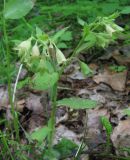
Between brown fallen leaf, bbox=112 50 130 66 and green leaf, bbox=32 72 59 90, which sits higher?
green leaf, bbox=32 72 59 90

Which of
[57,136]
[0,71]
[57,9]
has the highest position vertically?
[57,9]

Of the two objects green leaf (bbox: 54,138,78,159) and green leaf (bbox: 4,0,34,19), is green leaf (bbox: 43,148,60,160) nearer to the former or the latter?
green leaf (bbox: 54,138,78,159)

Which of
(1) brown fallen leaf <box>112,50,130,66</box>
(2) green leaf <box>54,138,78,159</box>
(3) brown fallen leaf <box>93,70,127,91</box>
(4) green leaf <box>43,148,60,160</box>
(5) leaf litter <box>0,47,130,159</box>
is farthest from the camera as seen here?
(1) brown fallen leaf <box>112,50,130,66</box>

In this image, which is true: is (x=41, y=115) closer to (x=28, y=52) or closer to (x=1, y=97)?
(x=1, y=97)

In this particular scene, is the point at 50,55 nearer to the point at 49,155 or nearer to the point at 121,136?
the point at 49,155

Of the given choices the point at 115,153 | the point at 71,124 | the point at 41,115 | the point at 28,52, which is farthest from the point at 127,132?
the point at 28,52

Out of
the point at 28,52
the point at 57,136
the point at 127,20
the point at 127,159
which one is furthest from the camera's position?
the point at 127,20

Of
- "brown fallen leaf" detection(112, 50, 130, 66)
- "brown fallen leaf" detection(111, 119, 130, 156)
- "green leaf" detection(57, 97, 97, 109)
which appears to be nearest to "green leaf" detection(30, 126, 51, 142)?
"green leaf" detection(57, 97, 97, 109)
